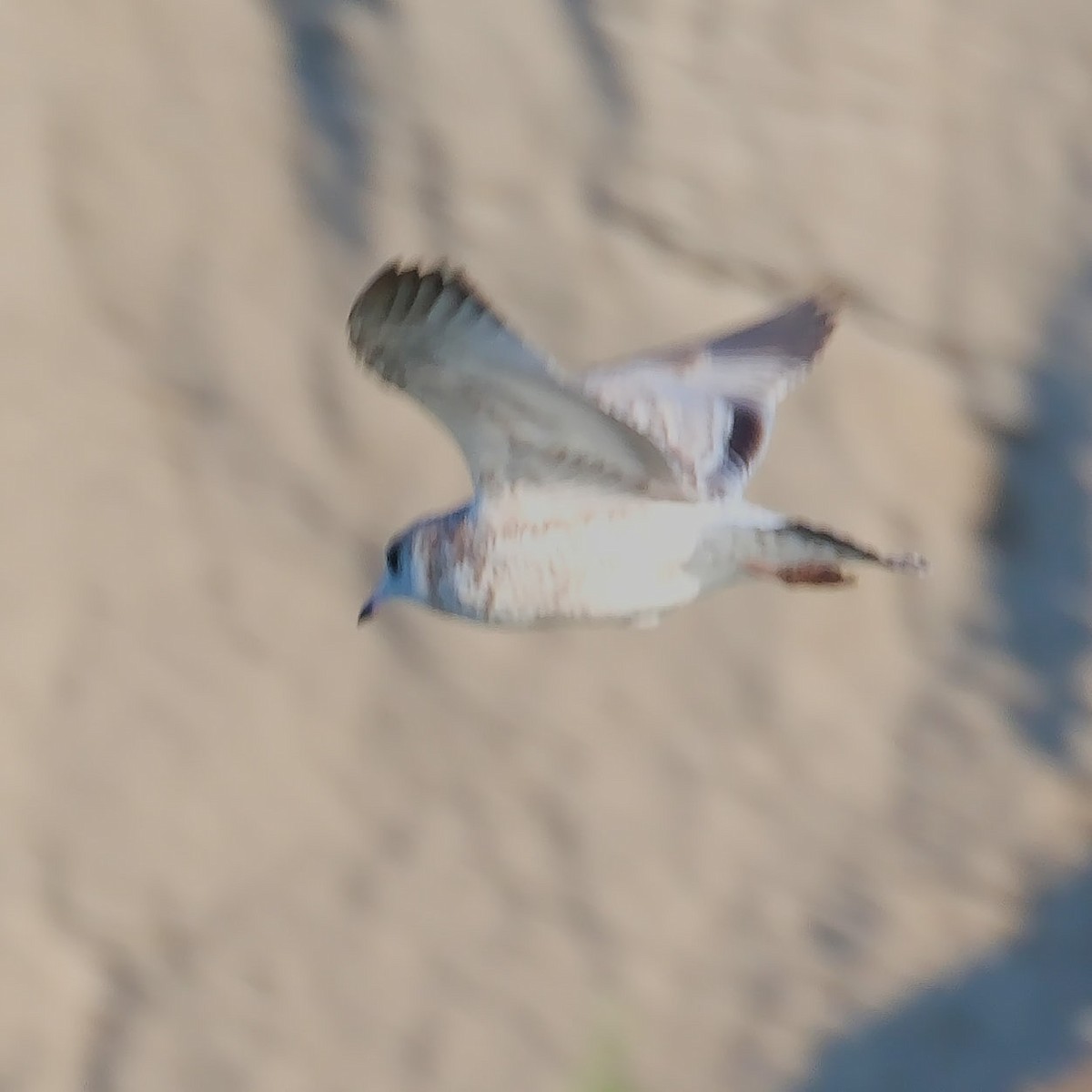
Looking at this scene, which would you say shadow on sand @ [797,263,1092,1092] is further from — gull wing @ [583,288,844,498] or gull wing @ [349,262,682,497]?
gull wing @ [349,262,682,497]

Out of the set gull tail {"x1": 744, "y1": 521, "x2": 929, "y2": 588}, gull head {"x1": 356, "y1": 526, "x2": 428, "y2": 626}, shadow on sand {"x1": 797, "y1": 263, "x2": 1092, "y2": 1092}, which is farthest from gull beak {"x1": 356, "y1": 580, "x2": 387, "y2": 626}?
shadow on sand {"x1": 797, "y1": 263, "x2": 1092, "y2": 1092}

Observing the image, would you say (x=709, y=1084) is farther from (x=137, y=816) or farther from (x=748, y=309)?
(x=748, y=309)

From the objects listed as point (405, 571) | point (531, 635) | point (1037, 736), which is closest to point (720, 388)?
point (405, 571)

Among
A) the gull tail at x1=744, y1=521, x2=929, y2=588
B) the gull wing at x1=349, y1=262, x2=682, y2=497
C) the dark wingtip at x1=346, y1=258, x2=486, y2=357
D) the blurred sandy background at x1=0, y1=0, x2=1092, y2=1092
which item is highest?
the dark wingtip at x1=346, y1=258, x2=486, y2=357

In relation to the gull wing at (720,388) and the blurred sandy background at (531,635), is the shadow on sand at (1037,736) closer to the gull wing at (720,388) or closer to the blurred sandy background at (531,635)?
the blurred sandy background at (531,635)

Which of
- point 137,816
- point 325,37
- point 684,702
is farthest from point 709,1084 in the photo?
point 325,37

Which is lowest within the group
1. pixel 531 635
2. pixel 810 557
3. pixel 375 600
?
pixel 531 635

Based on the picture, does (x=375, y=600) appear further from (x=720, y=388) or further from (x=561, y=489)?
(x=720, y=388)
